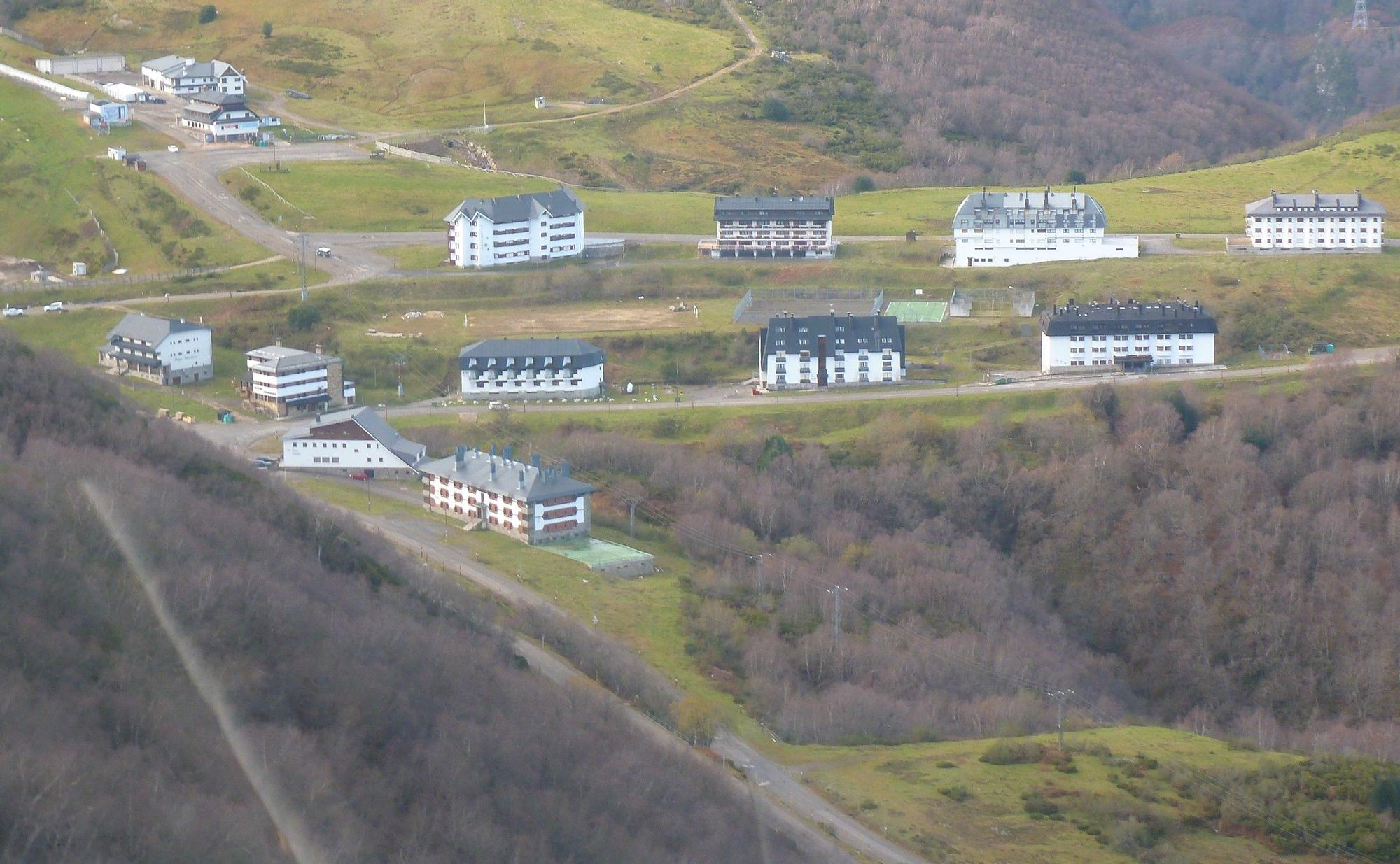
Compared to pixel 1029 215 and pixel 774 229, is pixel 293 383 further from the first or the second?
pixel 1029 215

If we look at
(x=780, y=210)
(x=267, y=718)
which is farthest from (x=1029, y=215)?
(x=267, y=718)

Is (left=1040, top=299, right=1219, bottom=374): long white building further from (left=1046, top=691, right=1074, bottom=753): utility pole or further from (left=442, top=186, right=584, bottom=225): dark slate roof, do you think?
(left=442, top=186, right=584, bottom=225): dark slate roof

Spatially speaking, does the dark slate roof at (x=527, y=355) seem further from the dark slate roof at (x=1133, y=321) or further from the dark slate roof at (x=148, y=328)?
the dark slate roof at (x=1133, y=321)

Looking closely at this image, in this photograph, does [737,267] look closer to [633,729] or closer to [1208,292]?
[1208,292]

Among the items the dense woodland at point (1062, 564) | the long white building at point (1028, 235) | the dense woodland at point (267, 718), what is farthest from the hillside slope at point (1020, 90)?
the dense woodland at point (267, 718)

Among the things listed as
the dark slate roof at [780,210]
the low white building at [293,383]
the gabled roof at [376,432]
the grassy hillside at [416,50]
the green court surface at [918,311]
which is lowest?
the gabled roof at [376,432]

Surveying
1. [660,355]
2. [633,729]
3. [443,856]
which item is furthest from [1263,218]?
[443,856]
